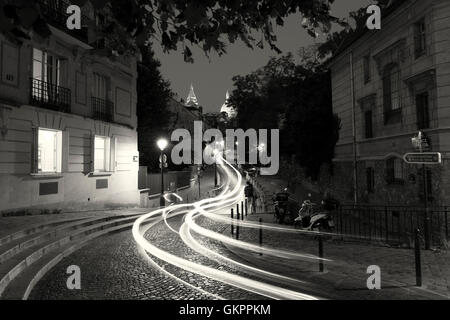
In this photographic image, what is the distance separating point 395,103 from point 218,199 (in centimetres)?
1515

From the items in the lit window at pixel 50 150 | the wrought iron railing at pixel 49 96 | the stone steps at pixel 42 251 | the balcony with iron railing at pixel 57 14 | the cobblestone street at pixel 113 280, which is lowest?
the cobblestone street at pixel 113 280

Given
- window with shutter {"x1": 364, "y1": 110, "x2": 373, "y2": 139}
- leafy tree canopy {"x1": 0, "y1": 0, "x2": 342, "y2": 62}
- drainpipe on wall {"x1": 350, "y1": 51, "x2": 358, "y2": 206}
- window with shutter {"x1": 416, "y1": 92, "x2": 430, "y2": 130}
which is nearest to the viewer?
leafy tree canopy {"x1": 0, "y1": 0, "x2": 342, "y2": 62}

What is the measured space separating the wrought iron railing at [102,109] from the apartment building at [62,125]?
0.02 meters

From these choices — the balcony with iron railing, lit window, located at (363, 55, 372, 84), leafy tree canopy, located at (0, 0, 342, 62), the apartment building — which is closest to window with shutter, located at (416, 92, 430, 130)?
lit window, located at (363, 55, 372, 84)

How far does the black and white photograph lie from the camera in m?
5.74

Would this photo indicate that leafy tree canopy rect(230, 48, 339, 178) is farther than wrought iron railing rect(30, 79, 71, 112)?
Yes

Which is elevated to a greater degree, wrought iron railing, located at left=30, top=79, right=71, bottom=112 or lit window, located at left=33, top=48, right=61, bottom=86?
lit window, located at left=33, top=48, right=61, bottom=86

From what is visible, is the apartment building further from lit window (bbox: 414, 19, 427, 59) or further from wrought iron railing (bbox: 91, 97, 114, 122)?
lit window (bbox: 414, 19, 427, 59)

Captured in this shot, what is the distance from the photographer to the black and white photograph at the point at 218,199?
5738 millimetres

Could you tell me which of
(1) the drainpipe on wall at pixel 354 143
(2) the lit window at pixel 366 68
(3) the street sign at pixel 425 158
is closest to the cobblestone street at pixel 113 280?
(3) the street sign at pixel 425 158

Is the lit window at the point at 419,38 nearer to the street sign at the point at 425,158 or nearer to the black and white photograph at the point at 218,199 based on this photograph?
the black and white photograph at the point at 218,199

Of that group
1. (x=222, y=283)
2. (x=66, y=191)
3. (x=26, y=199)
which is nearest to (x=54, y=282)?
(x=222, y=283)

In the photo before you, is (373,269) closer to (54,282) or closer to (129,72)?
(54,282)

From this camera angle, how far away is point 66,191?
16078 mm
